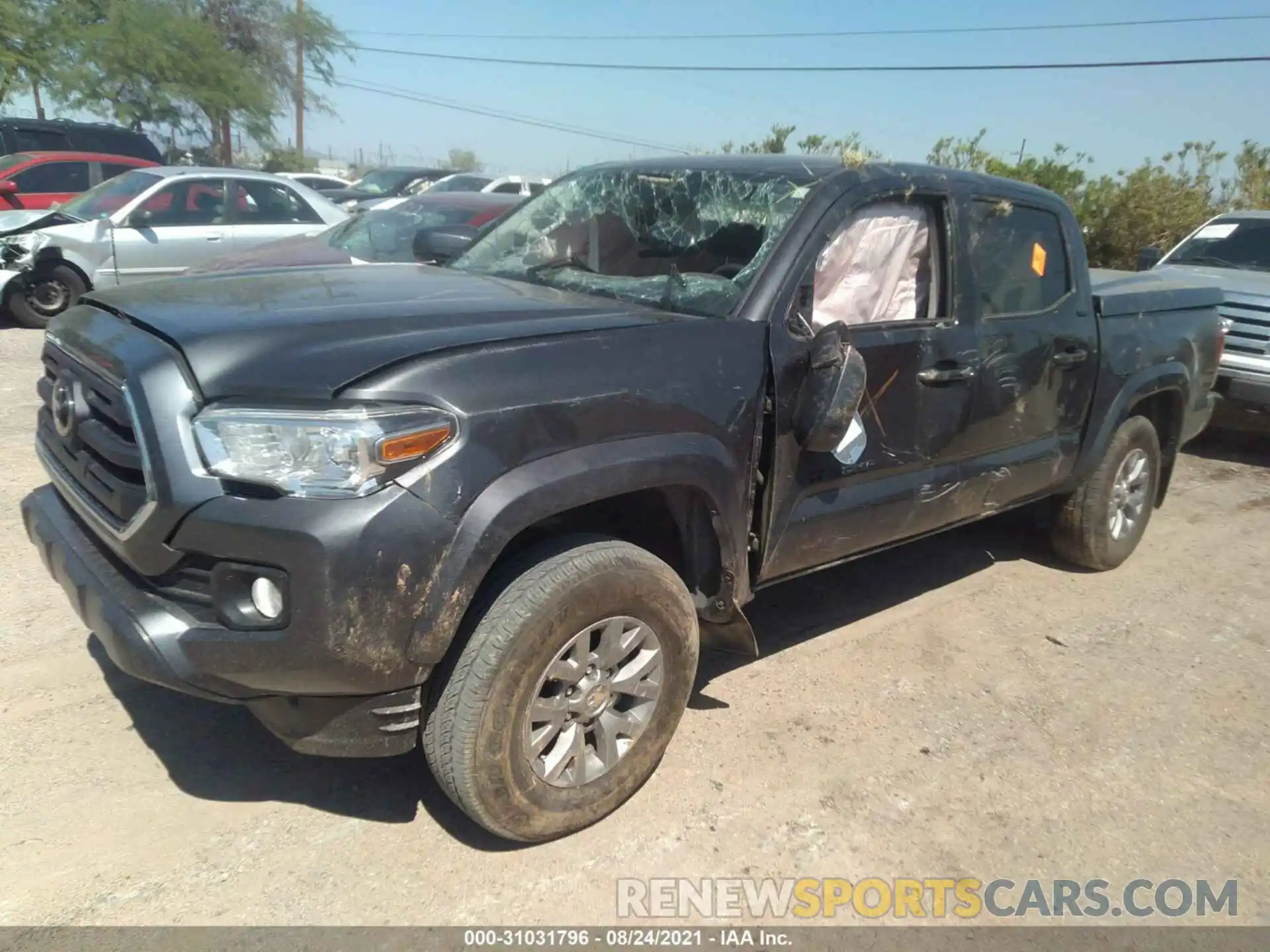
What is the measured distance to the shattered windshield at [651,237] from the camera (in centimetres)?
330

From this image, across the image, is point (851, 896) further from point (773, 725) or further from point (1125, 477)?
point (1125, 477)

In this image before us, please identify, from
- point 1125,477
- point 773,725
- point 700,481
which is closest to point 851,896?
point 773,725

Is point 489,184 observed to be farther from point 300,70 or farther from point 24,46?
point 300,70

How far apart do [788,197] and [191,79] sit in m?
27.3

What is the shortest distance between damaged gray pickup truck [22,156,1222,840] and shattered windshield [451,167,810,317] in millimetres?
14

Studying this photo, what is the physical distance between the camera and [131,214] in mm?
9742

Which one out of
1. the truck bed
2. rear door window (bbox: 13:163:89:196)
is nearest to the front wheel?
rear door window (bbox: 13:163:89:196)

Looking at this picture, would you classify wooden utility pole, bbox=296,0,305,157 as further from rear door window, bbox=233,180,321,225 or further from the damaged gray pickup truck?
the damaged gray pickup truck

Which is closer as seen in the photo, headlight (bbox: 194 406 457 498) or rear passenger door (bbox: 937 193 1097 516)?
headlight (bbox: 194 406 457 498)

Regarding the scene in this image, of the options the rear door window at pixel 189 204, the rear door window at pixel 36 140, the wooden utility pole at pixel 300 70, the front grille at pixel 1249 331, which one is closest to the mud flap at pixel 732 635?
the front grille at pixel 1249 331

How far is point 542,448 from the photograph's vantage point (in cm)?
252

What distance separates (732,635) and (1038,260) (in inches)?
89.1

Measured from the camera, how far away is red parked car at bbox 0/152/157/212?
37.6 feet

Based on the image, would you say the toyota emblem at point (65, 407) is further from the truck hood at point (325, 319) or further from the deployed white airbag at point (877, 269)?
the deployed white airbag at point (877, 269)
